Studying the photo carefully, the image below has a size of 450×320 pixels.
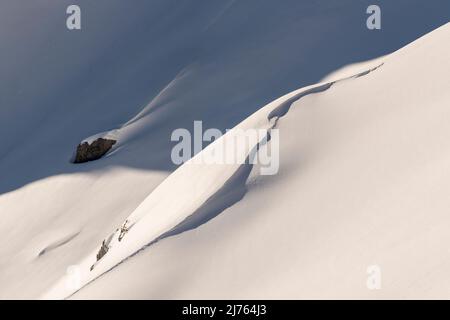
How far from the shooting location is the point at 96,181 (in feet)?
53.5

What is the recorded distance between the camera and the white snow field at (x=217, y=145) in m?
5.52

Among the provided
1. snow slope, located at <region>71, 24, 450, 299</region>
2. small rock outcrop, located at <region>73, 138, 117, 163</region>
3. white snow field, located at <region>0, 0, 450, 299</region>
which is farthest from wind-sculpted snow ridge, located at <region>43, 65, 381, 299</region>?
small rock outcrop, located at <region>73, 138, 117, 163</region>

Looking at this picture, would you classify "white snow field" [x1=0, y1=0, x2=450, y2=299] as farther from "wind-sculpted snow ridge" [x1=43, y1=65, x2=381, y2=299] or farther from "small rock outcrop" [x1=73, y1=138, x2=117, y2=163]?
"small rock outcrop" [x1=73, y1=138, x2=117, y2=163]

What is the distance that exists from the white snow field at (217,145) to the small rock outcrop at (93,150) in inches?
12.7

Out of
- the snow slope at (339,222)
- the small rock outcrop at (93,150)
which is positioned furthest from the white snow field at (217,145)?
the small rock outcrop at (93,150)

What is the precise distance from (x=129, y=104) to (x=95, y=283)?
14234 mm

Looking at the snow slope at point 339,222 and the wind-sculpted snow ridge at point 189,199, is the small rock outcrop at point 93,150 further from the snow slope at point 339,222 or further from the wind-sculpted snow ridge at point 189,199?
the snow slope at point 339,222

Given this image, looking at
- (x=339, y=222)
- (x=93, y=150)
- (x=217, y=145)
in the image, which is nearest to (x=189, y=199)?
(x=217, y=145)

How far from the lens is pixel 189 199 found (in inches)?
323

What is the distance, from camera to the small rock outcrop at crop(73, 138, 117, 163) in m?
17.5

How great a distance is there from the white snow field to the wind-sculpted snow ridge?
0.13ft

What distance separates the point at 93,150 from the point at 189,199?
981 cm

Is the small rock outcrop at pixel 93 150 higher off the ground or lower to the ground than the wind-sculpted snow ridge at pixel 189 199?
higher
